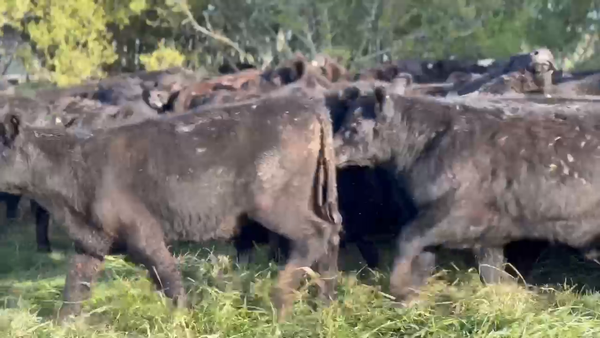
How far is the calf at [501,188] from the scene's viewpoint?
5066mm

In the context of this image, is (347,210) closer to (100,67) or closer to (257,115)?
(257,115)

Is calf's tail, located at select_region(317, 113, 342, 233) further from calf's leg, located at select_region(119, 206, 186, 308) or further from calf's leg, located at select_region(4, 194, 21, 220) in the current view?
calf's leg, located at select_region(4, 194, 21, 220)

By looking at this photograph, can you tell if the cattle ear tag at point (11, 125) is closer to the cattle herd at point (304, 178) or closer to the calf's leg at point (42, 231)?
the cattle herd at point (304, 178)

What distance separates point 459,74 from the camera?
28.7ft

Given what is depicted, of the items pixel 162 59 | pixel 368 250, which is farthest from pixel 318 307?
pixel 162 59

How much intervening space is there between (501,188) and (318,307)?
1382 mm

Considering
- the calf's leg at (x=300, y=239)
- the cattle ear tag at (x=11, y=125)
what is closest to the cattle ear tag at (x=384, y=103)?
the calf's leg at (x=300, y=239)

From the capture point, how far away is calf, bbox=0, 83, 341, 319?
196 inches

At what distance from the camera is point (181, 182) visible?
16.8 ft

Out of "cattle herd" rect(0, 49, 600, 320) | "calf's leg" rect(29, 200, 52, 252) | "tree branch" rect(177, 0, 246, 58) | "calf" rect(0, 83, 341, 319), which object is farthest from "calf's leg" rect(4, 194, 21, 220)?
"tree branch" rect(177, 0, 246, 58)

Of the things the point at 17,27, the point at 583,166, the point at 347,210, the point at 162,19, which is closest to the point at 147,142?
the point at 347,210

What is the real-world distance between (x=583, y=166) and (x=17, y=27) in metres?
11.0

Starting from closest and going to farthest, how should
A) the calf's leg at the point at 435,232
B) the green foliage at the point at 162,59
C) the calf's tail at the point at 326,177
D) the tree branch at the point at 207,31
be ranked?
1. the calf's leg at the point at 435,232
2. the calf's tail at the point at 326,177
3. the green foliage at the point at 162,59
4. the tree branch at the point at 207,31

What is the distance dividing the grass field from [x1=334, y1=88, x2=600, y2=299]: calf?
0.32 m
